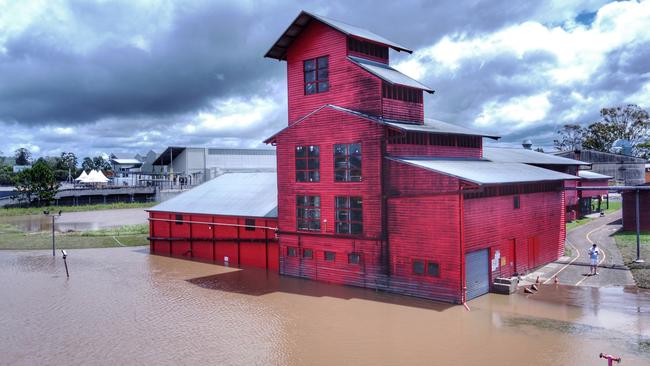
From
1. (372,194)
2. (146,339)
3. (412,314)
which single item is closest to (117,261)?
(146,339)

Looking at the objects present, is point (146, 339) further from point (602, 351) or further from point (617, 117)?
point (617, 117)

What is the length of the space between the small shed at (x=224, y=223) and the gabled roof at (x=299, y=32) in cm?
1099

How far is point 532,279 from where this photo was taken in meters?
29.5

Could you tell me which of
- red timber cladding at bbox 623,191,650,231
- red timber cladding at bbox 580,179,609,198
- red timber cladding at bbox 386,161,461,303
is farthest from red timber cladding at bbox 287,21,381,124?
red timber cladding at bbox 580,179,609,198

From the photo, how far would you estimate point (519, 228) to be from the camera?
3041 centimetres

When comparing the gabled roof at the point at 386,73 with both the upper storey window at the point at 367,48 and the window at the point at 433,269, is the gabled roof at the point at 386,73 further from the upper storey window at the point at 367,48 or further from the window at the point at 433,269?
the window at the point at 433,269

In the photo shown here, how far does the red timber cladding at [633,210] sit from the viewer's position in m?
42.3

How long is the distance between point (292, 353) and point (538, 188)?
21.0 meters

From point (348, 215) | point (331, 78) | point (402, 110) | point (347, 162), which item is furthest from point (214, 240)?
point (402, 110)

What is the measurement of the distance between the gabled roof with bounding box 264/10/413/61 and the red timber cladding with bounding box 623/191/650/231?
2423cm

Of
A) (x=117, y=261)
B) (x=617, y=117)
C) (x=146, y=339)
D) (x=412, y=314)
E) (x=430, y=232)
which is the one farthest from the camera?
(x=617, y=117)

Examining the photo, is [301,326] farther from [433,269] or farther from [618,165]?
[618,165]

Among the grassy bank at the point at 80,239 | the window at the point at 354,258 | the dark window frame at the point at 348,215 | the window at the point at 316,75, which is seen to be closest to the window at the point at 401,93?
the window at the point at 316,75

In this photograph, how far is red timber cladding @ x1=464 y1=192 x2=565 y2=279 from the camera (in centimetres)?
2633
